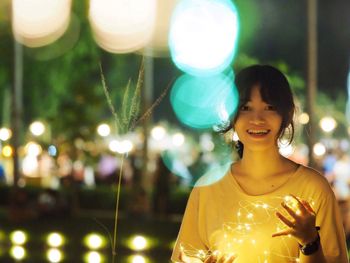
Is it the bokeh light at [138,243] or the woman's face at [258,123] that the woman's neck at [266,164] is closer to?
the woman's face at [258,123]

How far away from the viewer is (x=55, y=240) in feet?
52.6

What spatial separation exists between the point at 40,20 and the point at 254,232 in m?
21.7

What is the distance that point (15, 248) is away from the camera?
48.8 ft

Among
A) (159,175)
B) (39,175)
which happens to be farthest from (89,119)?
(39,175)

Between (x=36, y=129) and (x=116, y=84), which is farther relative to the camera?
(x=36, y=129)

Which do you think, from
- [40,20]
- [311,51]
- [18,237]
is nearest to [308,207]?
[311,51]

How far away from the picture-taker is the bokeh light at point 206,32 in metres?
19.4

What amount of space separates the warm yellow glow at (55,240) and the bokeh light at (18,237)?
46 cm

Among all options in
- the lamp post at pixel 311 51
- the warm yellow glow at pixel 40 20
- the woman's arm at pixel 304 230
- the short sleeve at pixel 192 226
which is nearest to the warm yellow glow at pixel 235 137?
the short sleeve at pixel 192 226

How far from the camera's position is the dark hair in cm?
359

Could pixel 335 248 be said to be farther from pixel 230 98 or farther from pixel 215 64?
pixel 215 64

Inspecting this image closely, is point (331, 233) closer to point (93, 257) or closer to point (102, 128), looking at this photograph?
point (93, 257)

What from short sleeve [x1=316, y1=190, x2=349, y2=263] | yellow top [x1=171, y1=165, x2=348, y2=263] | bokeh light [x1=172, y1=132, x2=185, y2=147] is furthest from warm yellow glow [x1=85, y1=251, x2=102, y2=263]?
bokeh light [x1=172, y1=132, x2=185, y2=147]

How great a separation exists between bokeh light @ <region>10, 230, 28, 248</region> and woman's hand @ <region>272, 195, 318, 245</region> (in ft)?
42.5
